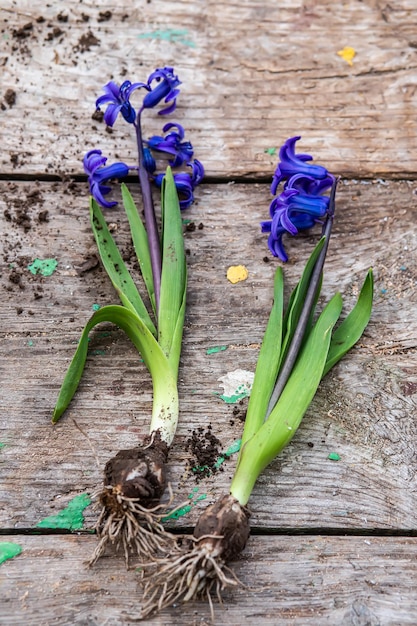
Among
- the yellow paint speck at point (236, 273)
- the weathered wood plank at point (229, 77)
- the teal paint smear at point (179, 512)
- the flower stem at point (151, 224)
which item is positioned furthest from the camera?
the weathered wood plank at point (229, 77)

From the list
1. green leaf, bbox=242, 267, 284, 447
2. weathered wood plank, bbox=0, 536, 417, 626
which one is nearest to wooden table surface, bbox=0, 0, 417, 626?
weathered wood plank, bbox=0, 536, 417, 626

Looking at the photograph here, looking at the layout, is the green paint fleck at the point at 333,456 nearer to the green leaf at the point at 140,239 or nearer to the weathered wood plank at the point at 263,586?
the weathered wood plank at the point at 263,586

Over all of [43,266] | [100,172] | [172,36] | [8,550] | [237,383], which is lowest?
[8,550]

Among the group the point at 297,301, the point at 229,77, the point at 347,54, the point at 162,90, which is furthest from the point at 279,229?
the point at 347,54

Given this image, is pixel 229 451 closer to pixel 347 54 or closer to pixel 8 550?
pixel 8 550

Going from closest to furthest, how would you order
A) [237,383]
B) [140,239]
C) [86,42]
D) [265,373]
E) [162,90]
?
[265,373] < [237,383] < [140,239] < [162,90] < [86,42]

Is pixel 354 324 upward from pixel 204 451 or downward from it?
upward

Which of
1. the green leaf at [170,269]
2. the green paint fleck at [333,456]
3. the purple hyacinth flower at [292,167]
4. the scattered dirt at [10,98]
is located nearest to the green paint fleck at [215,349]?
the green leaf at [170,269]
